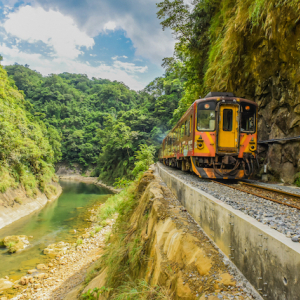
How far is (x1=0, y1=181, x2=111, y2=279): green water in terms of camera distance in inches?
464

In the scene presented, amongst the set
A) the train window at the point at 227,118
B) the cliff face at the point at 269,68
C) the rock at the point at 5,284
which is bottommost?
the rock at the point at 5,284

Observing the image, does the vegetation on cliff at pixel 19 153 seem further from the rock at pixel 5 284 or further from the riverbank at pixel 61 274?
the rock at pixel 5 284

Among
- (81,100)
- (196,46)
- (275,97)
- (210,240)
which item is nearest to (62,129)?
(81,100)

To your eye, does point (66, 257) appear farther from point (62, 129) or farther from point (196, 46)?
point (62, 129)

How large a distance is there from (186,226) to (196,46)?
592 inches

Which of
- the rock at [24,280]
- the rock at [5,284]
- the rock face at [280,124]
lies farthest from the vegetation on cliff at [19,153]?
the rock face at [280,124]

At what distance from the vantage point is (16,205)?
19312mm

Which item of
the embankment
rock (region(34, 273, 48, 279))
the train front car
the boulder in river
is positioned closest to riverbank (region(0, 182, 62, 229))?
the boulder in river

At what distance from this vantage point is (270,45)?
8836 mm

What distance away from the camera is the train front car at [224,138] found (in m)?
8.09

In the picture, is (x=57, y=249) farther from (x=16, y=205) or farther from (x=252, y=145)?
(x=252, y=145)

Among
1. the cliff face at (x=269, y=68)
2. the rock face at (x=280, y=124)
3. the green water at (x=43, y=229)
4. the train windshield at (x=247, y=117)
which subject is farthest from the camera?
the green water at (x=43, y=229)

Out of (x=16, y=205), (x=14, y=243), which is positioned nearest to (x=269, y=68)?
(x=14, y=243)

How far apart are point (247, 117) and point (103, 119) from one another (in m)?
66.6
